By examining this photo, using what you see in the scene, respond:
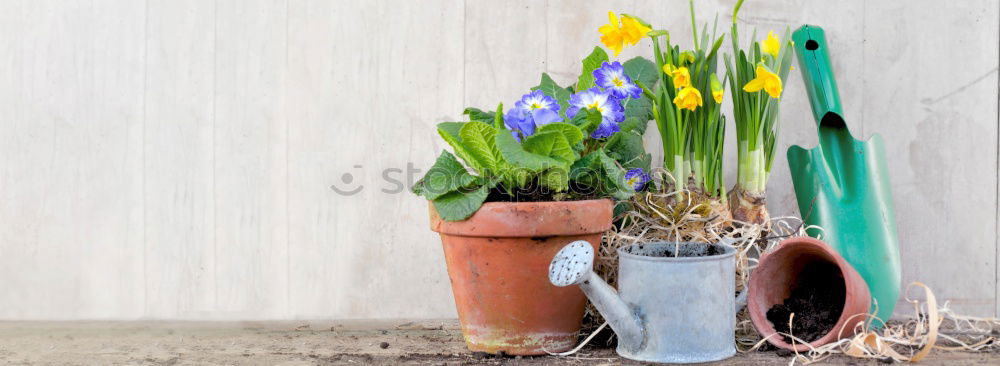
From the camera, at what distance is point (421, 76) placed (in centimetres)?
159

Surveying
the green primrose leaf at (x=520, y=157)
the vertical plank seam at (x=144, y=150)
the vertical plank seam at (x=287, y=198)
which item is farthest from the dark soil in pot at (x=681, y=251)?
the vertical plank seam at (x=144, y=150)

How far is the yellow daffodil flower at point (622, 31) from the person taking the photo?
1.35 m

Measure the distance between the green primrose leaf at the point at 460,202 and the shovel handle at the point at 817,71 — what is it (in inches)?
27.4

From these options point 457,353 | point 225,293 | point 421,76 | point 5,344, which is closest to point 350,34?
point 421,76

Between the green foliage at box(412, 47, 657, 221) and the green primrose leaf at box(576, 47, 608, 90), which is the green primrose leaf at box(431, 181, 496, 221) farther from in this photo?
the green primrose leaf at box(576, 47, 608, 90)

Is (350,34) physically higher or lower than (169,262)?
higher

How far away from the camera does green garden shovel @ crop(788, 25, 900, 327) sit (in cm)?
149

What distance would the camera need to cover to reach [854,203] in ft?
5.03

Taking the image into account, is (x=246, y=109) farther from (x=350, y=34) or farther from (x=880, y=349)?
Answer: (x=880, y=349)

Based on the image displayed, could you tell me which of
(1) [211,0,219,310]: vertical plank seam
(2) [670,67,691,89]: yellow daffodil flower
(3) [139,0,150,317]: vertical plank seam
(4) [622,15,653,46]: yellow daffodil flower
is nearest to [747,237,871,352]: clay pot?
(2) [670,67,691,89]: yellow daffodil flower

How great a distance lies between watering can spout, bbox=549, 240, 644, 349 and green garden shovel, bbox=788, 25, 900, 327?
1.64 ft

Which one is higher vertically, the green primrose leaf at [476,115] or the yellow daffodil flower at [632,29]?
the yellow daffodil flower at [632,29]

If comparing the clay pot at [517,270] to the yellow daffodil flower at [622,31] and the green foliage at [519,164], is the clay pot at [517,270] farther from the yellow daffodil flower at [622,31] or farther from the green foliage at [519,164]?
the yellow daffodil flower at [622,31]

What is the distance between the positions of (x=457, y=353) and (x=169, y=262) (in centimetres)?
63
